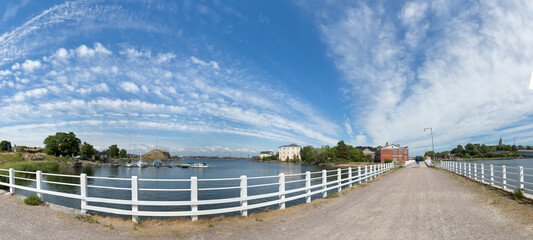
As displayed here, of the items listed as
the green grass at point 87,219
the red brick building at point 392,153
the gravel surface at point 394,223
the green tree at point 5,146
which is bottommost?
the red brick building at point 392,153

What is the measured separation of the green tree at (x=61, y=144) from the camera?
10562cm

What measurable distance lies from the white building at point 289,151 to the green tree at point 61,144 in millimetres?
113025

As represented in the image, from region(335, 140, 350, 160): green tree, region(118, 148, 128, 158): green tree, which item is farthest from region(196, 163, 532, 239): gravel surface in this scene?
region(118, 148, 128, 158): green tree

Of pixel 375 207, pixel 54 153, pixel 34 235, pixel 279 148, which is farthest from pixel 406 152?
pixel 54 153

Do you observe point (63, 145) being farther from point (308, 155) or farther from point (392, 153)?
point (392, 153)

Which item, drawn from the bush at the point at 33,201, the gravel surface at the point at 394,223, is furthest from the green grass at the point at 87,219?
the gravel surface at the point at 394,223

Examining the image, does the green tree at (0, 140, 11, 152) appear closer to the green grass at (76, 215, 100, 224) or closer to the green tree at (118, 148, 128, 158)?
the green tree at (118, 148, 128, 158)

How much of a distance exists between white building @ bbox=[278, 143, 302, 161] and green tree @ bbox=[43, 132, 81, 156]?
113025 millimetres

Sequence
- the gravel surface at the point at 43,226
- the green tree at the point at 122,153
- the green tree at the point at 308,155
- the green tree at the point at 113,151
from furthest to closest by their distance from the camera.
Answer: the green tree at the point at 122,153, the green tree at the point at 113,151, the green tree at the point at 308,155, the gravel surface at the point at 43,226

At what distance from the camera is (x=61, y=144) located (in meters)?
107

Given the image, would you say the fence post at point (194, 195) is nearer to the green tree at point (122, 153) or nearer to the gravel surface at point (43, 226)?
the gravel surface at point (43, 226)

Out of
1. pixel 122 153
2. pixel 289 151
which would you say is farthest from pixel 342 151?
pixel 122 153

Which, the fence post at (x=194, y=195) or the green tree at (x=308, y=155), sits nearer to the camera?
the fence post at (x=194, y=195)

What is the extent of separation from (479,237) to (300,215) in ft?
15.0
